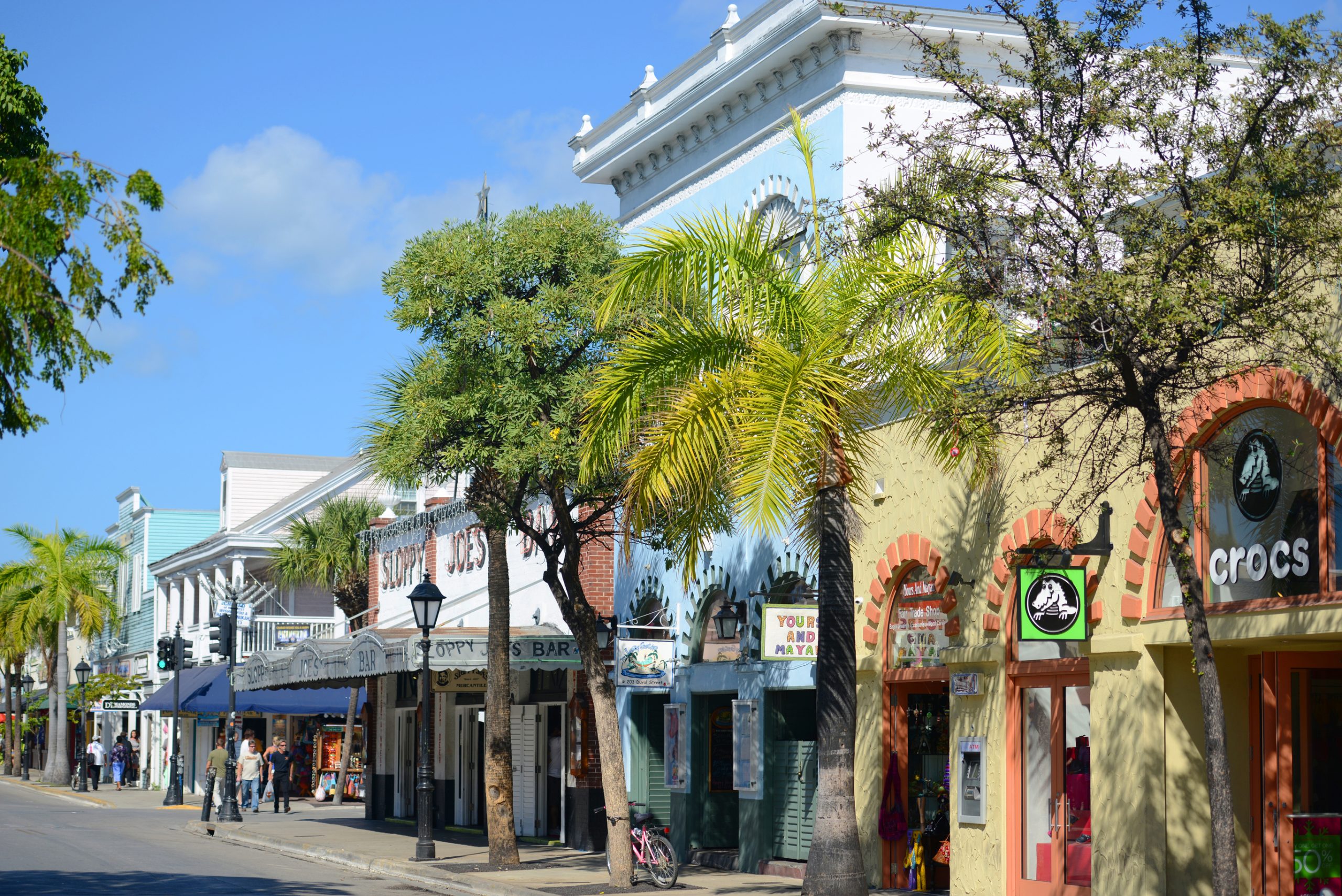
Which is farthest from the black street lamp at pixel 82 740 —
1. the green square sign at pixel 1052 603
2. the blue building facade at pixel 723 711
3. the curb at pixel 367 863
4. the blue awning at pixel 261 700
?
the green square sign at pixel 1052 603

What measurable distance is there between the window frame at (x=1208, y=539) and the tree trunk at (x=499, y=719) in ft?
32.1

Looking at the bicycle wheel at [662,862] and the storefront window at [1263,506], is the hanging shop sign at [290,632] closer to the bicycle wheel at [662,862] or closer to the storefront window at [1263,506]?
the bicycle wheel at [662,862]

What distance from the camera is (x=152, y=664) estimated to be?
56188 mm

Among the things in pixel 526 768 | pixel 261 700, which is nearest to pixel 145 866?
pixel 526 768

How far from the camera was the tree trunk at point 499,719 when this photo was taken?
2138 cm

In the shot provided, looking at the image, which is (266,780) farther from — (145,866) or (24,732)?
(24,732)

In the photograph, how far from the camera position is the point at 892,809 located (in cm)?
1775

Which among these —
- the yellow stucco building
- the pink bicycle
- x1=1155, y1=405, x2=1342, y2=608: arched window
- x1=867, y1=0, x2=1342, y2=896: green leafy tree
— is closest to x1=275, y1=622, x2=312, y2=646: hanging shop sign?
the pink bicycle

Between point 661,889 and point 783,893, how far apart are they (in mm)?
1683

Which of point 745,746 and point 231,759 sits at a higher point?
point 745,746

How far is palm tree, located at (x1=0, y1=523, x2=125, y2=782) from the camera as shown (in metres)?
54.2

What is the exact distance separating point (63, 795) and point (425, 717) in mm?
29307

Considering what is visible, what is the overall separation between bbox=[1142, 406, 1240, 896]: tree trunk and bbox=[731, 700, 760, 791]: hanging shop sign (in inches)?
409

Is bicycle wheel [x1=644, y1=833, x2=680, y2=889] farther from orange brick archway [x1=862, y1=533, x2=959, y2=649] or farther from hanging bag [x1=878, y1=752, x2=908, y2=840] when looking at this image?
orange brick archway [x1=862, y1=533, x2=959, y2=649]
